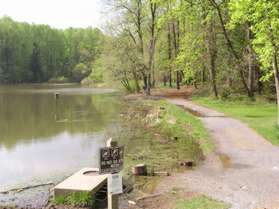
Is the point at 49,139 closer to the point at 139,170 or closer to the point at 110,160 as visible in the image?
the point at 139,170

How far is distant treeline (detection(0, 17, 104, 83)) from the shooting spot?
9531 cm

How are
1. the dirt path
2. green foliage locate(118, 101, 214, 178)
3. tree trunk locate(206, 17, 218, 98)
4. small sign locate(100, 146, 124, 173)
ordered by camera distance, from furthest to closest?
tree trunk locate(206, 17, 218, 98) < green foliage locate(118, 101, 214, 178) < the dirt path < small sign locate(100, 146, 124, 173)

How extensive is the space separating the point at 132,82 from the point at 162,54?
497 cm

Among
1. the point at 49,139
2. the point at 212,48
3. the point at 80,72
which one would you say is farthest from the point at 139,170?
the point at 80,72

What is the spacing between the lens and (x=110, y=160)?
728cm

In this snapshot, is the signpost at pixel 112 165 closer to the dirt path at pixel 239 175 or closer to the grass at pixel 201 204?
the grass at pixel 201 204

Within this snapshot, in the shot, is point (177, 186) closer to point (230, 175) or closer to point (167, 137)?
point (230, 175)

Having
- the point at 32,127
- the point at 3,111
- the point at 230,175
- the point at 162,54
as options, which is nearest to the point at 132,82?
the point at 162,54

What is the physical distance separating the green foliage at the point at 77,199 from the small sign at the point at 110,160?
334 centimetres

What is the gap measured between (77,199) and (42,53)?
97.1m

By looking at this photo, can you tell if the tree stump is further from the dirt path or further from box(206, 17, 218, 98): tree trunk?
box(206, 17, 218, 98): tree trunk

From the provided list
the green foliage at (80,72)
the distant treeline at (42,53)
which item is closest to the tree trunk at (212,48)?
the distant treeline at (42,53)

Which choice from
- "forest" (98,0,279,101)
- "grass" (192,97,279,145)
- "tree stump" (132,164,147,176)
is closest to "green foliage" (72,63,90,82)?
"forest" (98,0,279,101)

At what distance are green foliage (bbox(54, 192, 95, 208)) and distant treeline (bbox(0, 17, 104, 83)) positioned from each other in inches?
3080
